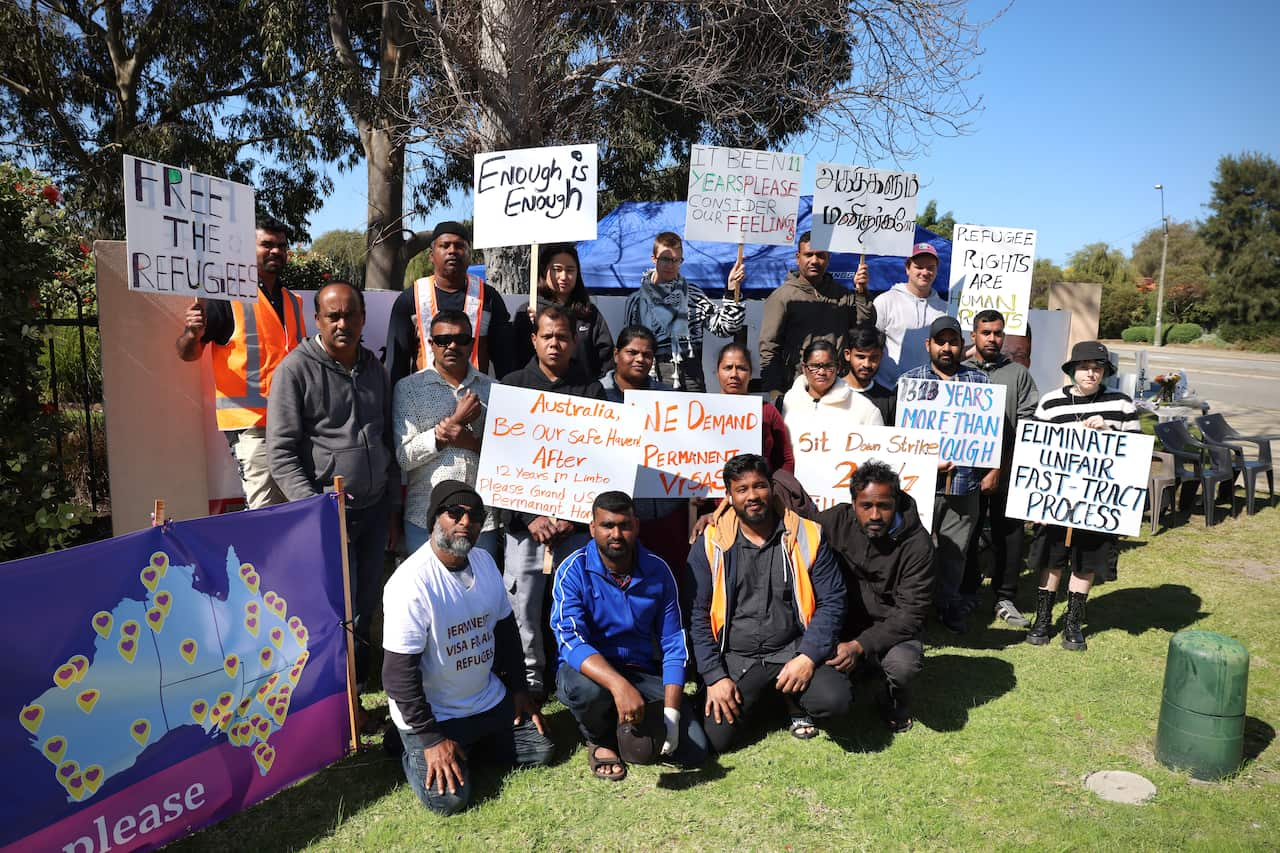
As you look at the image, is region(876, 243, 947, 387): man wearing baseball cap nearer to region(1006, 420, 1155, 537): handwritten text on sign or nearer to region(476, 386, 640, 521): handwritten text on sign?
region(1006, 420, 1155, 537): handwritten text on sign

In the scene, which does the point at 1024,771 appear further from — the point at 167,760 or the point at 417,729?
the point at 167,760

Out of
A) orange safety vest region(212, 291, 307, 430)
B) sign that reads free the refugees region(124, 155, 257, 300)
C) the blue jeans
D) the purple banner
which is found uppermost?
sign that reads free the refugees region(124, 155, 257, 300)

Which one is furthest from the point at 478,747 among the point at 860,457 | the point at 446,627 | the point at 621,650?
the point at 860,457

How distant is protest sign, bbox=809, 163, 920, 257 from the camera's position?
695cm

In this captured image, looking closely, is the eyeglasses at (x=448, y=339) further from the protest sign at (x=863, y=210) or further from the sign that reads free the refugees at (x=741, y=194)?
the protest sign at (x=863, y=210)

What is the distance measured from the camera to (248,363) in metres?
4.81

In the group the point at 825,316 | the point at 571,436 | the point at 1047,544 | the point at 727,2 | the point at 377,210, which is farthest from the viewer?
the point at 377,210

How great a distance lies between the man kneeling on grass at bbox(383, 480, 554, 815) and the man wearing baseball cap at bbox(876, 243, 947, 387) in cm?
420

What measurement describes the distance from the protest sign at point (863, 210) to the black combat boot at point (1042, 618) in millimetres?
3051

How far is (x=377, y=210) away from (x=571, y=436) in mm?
11256

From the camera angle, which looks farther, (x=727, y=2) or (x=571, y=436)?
(x=727, y=2)

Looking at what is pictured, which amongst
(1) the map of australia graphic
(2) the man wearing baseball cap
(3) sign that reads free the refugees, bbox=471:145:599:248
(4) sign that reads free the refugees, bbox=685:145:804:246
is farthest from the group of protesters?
(4) sign that reads free the refugees, bbox=685:145:804:246

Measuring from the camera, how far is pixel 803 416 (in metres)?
5.30

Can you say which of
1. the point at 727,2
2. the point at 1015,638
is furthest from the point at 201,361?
the point at 727,2
